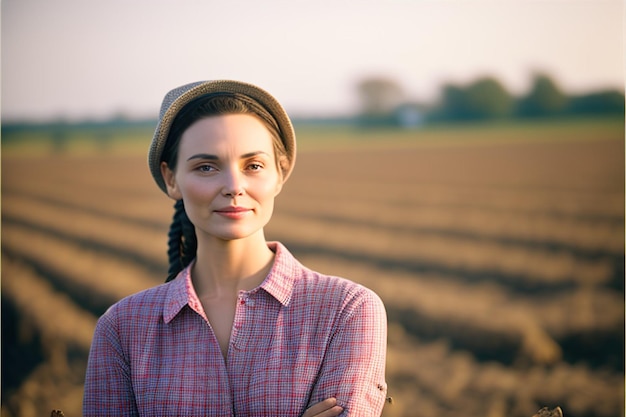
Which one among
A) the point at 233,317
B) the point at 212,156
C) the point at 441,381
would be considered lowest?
the point at 441,381

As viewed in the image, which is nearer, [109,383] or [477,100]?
[109,383]

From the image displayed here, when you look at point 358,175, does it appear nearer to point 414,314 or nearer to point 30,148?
point 414,314

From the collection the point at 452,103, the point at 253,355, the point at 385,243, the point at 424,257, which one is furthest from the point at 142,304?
the point at 452,103

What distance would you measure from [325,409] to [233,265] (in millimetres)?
394

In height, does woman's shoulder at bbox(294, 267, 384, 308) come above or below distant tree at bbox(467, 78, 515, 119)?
below

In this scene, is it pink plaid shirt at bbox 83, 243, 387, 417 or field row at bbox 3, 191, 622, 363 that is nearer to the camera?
pink plaid shirt at bbox 83, 243, 387, 417

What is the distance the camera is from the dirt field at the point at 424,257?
579 cm

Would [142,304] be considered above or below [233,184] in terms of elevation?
below

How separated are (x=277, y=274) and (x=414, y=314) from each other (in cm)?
548

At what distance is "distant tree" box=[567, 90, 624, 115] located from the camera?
855 cm

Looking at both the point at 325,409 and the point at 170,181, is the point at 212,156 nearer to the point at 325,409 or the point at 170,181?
the point at 170,181

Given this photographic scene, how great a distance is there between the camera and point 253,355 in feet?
5.32

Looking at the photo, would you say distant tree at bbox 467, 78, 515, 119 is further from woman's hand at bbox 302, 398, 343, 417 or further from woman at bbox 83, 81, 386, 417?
woman's hand at bbox 302, 398, 343, 417

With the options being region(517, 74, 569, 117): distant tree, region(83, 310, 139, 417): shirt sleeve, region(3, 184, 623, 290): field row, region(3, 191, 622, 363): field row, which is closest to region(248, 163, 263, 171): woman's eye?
region(83, 310, 139, 417): shirt sleeve
